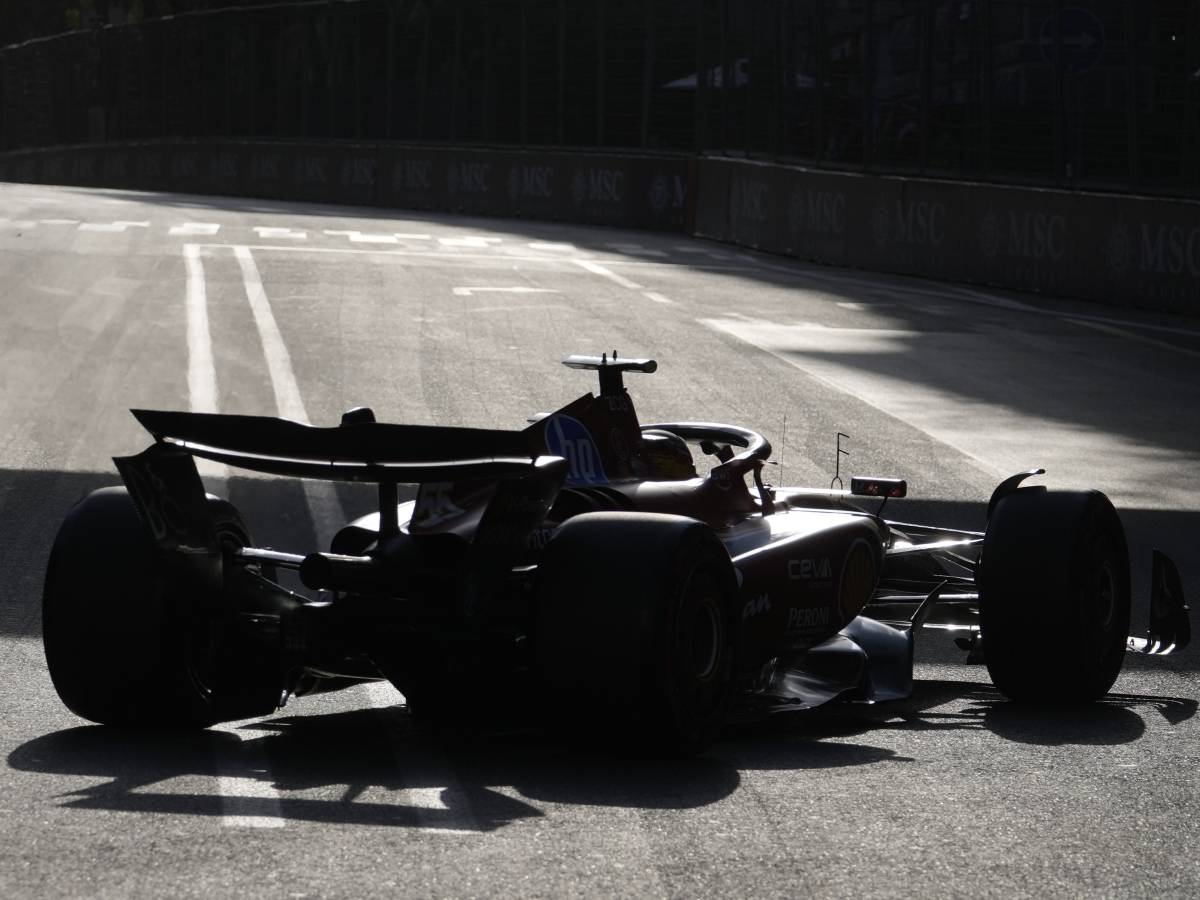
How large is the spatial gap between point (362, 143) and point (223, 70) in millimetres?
9669

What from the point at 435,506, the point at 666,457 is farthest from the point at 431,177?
the point at 435,506

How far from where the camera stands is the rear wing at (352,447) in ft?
19.6

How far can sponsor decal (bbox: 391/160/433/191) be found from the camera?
149 feet

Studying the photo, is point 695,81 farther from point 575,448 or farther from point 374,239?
point 575,448

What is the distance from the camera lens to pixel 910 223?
28688 mm

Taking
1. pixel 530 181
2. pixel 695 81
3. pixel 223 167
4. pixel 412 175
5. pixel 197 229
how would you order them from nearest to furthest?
1. pixel 197 229
2. pixel 695 81
3. pixel 530 181
4. pixel 412 175
5. pixel 223 167

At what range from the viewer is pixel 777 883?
495 centimetres

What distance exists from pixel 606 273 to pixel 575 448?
20.6 m

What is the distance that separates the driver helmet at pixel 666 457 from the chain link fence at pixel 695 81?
56.4 feet

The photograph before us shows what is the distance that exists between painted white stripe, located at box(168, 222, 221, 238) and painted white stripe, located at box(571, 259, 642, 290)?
5431mm

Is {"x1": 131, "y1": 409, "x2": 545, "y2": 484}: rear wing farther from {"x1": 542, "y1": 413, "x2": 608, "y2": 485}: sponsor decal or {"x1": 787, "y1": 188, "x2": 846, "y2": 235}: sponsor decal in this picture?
{"x1": 787, "y1": 188, "x2": 846, "y2": 235}: sponsor decal

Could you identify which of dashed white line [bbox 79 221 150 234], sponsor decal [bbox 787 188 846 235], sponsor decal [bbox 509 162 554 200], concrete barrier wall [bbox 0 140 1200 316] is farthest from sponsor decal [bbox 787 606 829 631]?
sponsor decal [bbox 509 162 554 200]

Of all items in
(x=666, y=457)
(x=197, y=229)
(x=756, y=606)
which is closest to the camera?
(x=756, y=606)

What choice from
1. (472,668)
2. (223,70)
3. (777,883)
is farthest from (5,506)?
(223,70)
